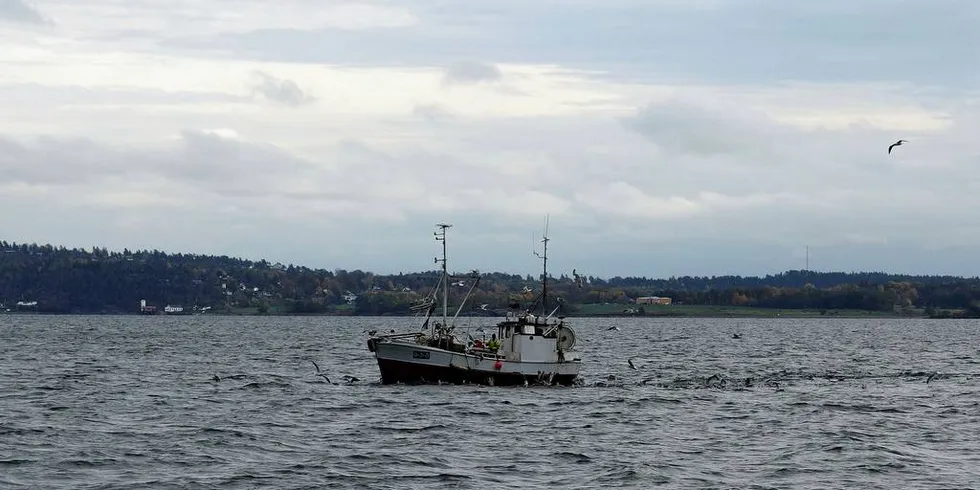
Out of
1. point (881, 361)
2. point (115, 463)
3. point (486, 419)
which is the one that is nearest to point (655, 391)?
point (486, 419)

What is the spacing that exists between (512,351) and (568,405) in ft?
25.7

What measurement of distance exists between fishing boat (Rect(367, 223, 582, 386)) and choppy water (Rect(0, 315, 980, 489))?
3.51ft

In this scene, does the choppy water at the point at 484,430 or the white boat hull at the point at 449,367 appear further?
the white boat hull at the point at 449,367

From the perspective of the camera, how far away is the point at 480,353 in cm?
7625

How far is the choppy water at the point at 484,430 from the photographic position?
45.8 metres

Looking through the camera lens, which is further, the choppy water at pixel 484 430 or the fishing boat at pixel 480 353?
the fishing boat at pixel 480 353

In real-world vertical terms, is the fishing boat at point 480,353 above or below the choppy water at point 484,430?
above

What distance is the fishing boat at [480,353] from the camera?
249ft

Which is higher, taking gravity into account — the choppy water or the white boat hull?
the white boat hull

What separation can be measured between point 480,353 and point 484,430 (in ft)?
59.1

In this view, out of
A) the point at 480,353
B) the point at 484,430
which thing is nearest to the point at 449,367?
the point at 480,353

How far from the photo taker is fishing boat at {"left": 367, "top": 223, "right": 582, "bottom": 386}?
2982 inches

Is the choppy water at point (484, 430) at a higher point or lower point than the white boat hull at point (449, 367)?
lower

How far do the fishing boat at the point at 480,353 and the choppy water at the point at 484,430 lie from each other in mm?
1070
